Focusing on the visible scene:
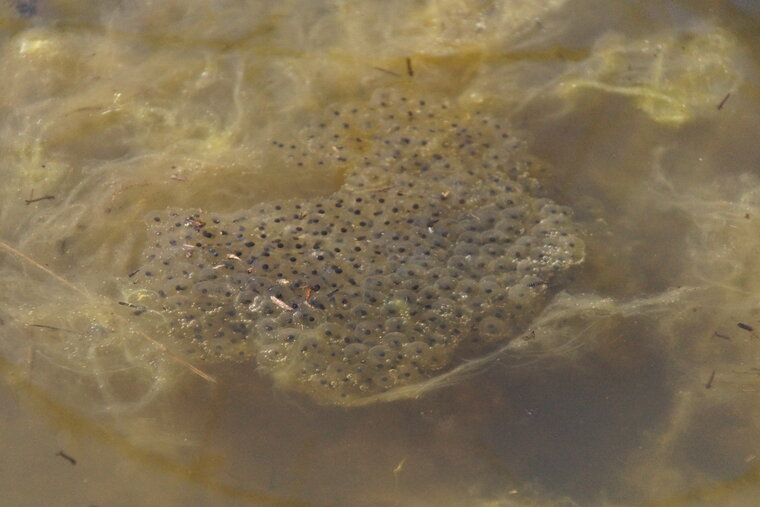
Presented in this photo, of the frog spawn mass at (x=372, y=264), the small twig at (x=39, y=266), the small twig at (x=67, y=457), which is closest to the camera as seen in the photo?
the small twig at (x=67, y=457)

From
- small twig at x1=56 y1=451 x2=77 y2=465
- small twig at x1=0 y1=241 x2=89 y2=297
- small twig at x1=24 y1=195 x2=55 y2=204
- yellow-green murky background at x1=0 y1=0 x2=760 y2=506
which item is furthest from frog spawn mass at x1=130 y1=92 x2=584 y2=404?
small twig at x1=56 y1=451 x2=77 y2=465

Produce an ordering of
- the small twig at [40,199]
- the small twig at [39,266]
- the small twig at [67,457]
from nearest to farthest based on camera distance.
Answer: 1. the small twig at [67,457]
2. the small twig at [39,266]
3. the small twig at [40,199]

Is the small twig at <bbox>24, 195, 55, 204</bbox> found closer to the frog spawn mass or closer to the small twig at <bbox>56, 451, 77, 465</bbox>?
the frog spawn mass

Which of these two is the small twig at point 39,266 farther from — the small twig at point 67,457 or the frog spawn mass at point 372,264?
the small twig at point 67,457

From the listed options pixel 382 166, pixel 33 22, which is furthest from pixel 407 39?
pixel 33 22

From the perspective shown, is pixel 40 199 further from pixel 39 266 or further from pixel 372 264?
pixel 372 264

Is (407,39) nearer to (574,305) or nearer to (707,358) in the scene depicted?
(574,305)

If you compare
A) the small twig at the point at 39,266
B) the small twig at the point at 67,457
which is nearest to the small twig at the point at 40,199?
the small twig at the point at 39,266
